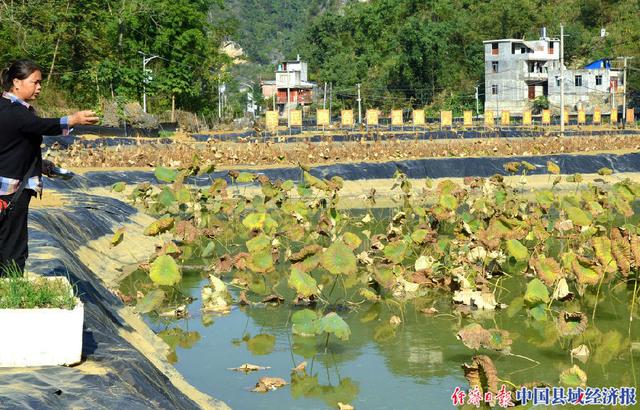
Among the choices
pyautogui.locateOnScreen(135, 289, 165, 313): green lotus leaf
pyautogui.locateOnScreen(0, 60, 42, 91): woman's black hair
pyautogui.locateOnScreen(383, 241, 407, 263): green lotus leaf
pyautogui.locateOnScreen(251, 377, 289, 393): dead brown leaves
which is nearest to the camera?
pyautogui.locateOnScreen(0, 60, 42, 91): woman's black hair

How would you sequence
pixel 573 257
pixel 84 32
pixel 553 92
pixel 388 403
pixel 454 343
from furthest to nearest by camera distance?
pixel 553 92, pixel 84 32, pixel 573 257, pixel 454 343, pixel 388 403

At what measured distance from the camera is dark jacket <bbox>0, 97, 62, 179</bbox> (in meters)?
6.70

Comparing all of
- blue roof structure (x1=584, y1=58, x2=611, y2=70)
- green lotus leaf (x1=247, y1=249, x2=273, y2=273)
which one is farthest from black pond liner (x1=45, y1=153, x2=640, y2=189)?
blue roof structure (x1=584, y1=58, x2=611, y2=70)

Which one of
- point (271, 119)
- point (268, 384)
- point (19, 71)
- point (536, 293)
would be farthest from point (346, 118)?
point (19, 71)

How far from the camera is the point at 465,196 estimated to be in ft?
63.8

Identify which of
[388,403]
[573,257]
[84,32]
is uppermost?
[84,32]

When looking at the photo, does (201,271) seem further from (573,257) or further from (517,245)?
(573,257)

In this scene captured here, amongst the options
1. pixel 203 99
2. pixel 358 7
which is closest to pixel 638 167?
pixel 203 99

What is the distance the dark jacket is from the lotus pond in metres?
3.04

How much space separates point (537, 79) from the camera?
80.0 metres

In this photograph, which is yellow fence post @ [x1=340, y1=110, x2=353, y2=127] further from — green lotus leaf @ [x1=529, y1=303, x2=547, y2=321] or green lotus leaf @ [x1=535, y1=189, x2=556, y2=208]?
green lotus leaf @ [x1=529, y1=303, x2=547, y2=321]

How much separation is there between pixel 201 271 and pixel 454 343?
5.66m

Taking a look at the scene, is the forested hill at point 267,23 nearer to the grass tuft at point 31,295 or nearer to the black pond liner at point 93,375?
the black pond liner at point 93,375

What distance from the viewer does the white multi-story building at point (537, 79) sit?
78500mm
